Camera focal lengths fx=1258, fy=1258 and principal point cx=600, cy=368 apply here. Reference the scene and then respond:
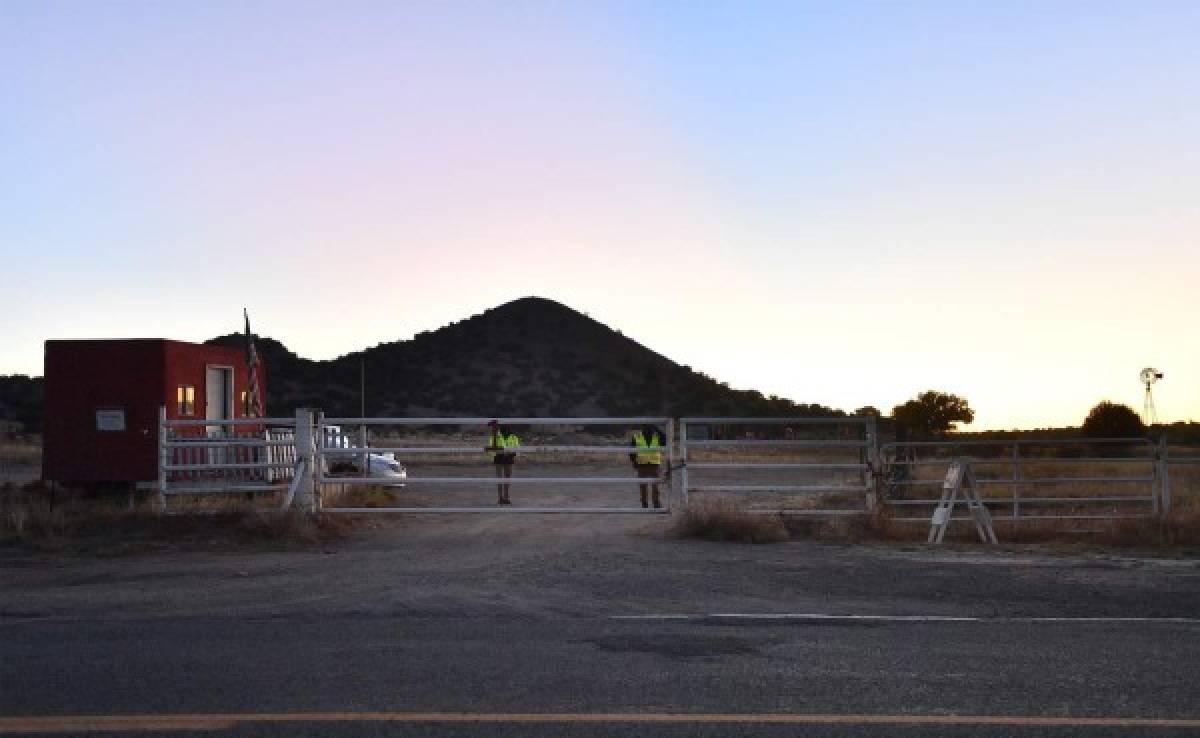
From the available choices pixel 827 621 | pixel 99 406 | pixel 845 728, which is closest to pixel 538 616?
pixel 827 621

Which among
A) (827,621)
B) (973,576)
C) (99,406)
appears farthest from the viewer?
(99,406)

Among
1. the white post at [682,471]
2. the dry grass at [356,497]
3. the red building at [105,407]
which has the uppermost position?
the red building at [105,407]

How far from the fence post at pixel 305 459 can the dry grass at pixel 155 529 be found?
463mm

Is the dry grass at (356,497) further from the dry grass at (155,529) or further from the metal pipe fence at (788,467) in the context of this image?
the metal pipe fence at (788,467)

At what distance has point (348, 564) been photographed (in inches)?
547

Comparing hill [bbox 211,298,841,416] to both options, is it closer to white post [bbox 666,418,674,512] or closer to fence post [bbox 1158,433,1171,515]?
white post [bbox 666,418,674,512]

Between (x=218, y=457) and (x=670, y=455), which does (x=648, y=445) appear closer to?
(x=670, y=455)

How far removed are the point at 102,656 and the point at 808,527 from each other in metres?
11.3

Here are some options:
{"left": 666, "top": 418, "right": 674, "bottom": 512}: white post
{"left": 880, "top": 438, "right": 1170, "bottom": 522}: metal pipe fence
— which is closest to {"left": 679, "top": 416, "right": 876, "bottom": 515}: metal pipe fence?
{"left": 666, "top": 418, "right": 674, "bottom": 512}: white post

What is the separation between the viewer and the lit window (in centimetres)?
2359

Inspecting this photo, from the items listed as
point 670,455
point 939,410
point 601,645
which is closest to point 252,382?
point 670,455

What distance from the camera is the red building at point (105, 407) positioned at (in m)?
23.0

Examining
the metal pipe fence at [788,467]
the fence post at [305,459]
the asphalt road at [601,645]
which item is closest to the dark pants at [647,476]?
the metal pipe fence at [788,467]

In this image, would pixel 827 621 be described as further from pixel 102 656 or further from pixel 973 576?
pixel 102 656
